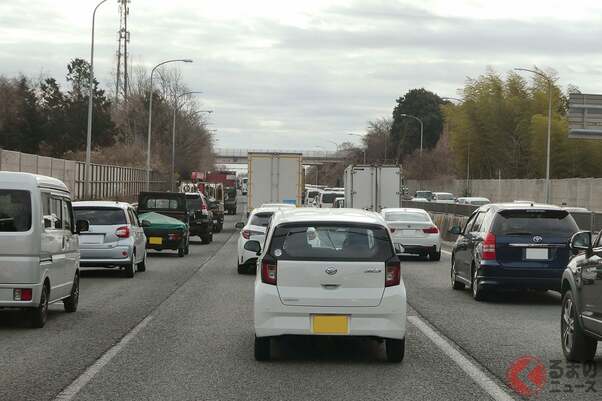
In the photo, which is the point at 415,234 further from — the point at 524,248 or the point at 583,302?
the point at 583,302

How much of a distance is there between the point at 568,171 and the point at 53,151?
139ft

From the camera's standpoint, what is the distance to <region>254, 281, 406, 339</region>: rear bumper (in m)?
10.1

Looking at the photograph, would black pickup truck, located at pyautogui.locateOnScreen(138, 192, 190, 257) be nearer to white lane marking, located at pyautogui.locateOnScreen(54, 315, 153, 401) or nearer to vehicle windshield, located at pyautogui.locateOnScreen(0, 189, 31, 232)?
vehicle windshield, located at pyautogui.locateOnScreen(0, 189, 31, 232)

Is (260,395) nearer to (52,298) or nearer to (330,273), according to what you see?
(330,273)

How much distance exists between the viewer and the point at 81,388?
886cm

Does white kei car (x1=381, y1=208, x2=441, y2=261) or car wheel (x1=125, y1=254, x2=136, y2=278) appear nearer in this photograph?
car wheel (x1=125, y1=254, x2=136, y2=278)

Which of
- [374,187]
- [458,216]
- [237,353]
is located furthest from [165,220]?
[237,353]

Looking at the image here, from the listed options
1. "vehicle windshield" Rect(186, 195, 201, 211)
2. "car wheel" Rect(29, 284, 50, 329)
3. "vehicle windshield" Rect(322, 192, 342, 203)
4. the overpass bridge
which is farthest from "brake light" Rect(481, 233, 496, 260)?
the overpass bridge

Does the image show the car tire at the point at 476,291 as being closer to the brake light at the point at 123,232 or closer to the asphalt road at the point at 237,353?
the asphalt road at the point at 237,353

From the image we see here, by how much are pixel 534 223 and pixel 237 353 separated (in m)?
7.37

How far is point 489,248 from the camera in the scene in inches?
664

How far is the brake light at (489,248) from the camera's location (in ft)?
55.2

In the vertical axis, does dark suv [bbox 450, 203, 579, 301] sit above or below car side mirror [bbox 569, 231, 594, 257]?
below

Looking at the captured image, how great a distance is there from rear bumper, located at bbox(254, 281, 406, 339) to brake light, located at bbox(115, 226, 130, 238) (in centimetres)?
1218
